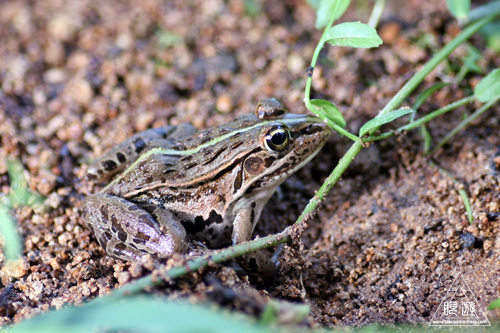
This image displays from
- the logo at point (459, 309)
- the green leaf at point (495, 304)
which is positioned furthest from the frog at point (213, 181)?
the green leaf at point (495, 304)

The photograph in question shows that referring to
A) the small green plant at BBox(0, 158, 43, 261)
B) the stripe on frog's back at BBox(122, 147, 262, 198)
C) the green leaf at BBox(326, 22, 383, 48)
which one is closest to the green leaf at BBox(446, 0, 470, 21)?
the green leaf at BBox(326, 22, 383, 48)

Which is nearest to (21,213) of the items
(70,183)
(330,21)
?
(70,183)

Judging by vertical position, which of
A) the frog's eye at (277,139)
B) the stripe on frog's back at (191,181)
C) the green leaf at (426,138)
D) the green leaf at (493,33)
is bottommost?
the stripe on frog's back at (191,181)

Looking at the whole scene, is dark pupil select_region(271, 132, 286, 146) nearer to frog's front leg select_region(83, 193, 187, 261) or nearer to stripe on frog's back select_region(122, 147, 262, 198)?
stripe on frog's back select_region(122, 147, 262, 198)

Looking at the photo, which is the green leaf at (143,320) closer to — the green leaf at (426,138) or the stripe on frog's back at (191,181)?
the stripe on frog's back at (191,181)

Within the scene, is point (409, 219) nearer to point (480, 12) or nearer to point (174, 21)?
point (480, 12)

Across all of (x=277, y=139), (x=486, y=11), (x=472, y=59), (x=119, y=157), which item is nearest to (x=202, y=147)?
(x=277, y=139)
